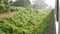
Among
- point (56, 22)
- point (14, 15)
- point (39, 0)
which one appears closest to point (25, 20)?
point (14, 15)

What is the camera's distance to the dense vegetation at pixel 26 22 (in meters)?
1.29

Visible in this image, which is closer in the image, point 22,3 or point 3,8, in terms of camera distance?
point 3,8

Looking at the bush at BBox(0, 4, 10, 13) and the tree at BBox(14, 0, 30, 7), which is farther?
the tree at BBox(14, 0, 30, 7)

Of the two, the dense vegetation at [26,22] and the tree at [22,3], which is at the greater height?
the tree at [22,3]

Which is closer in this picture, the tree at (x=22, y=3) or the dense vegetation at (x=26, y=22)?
the dense vegetation at (x=26, y=22)

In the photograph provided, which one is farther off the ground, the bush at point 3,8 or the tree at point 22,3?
the tree at point 22,3

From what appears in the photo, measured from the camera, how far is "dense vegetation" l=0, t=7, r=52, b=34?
1.29m

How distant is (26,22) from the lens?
1.42 meters

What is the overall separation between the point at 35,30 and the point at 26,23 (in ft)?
0.43

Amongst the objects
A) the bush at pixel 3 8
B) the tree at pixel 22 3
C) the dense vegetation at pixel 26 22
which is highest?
the tree at pixel 22 3

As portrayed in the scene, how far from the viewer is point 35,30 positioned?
143 centimetres

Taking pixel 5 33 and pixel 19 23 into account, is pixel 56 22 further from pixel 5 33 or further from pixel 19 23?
pixel 5 33

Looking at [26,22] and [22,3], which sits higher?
[22,3]

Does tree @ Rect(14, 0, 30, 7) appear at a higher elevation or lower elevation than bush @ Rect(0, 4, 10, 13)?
higher
